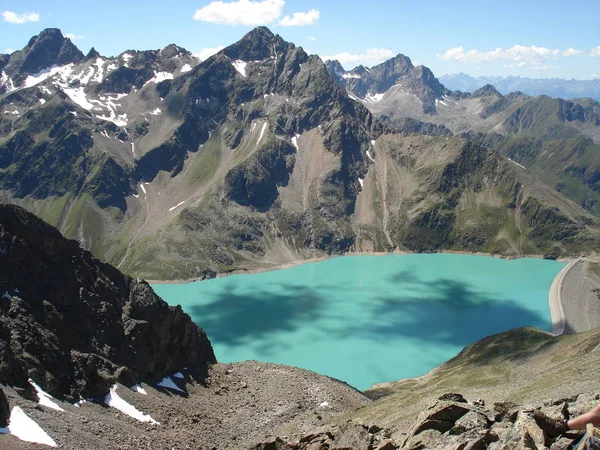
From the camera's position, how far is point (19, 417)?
4616cm

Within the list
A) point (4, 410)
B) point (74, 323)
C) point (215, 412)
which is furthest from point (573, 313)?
point (4, 410)

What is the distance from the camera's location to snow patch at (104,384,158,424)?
5942cm

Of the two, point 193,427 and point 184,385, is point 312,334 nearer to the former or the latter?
point 184,385

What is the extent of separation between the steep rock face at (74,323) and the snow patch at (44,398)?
0.85m

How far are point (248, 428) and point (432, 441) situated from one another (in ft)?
123

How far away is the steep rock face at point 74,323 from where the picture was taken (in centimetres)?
5894

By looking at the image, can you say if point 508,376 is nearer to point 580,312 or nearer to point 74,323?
point 74,323

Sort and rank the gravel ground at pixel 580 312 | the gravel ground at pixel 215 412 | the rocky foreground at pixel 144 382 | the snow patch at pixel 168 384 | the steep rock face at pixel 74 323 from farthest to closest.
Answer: the gravel ground at pixel 580 312 → the snow patch at pixel 168 384 → the steep rock face at pixel 74 323 → the gravel ground at pixel 215 412 → the rocky foreground at pixel 144 382

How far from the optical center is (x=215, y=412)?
67438 millimetres

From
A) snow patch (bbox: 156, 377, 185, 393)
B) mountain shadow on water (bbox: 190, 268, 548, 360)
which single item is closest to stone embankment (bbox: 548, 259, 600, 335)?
mountain shadow on water (bbox: 190, 268, 548, 360)

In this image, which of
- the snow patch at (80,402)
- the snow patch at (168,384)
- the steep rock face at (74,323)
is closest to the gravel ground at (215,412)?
the snow patch at (80,402)

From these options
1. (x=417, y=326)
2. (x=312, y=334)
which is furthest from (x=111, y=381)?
(x=417, y=326)

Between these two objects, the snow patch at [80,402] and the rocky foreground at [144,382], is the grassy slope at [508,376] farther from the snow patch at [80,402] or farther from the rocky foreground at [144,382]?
the snow patch at [80,402]

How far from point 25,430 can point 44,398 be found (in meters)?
9.32
